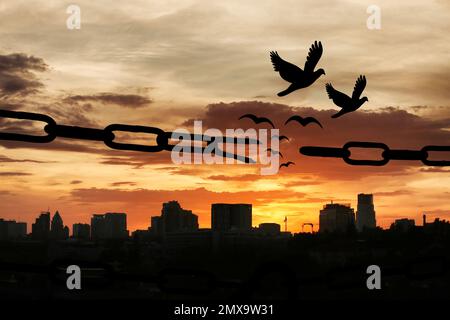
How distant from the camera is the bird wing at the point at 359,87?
152 inches

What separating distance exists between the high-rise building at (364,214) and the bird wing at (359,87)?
125 meters

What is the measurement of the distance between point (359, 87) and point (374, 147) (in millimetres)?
1544

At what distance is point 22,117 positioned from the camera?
217cm

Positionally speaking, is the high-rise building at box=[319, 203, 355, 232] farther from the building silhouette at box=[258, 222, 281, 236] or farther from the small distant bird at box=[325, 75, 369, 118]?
the small distant bird at box=[325, 75, 369, 118]

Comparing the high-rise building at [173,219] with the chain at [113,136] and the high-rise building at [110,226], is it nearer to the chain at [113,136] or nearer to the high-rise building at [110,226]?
the high-rise building at [110,226]

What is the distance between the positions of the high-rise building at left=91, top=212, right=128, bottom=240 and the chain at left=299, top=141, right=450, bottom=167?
4609 inches

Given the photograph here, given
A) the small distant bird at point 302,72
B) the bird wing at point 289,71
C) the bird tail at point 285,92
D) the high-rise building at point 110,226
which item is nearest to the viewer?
the bird tail at point 285,92

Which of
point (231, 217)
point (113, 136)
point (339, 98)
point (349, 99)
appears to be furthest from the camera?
point (231, 217)

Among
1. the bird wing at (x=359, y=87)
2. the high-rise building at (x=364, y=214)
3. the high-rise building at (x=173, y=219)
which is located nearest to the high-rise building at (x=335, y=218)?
the high-rise building at (x=364, y=214)

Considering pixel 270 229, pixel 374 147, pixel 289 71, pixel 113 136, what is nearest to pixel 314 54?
pixel 289 71

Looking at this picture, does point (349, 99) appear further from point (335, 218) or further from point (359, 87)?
point (335, 218)

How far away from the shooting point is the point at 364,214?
131875 millimetres
